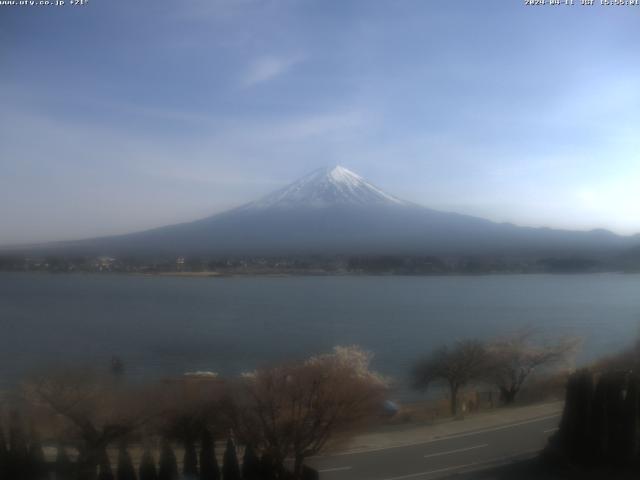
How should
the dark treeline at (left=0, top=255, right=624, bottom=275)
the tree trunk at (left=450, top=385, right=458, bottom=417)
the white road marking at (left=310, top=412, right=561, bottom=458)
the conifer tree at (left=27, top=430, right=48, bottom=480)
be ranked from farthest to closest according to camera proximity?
the dark treeline at (left=0, top=255, right=624, bottom=275) → the tree trunk at (left=450, top=385, right=458, bottom=417) → the white road marking at (left=310, top=412, right=561, bottom=458) → the conifer tree at (left=27, top=430, right=48, bottom=480)

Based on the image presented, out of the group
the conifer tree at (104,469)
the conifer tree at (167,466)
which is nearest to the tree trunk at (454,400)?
the conifer tree at (167,466)

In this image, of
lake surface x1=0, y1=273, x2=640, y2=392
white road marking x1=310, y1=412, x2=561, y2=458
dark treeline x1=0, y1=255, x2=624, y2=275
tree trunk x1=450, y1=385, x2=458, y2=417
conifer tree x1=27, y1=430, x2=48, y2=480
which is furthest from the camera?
dark treeline x1=0, y1=255, x2=624, y2=275

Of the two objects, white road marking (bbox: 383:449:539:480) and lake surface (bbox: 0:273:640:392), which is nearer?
white road marking (bbox: 383:449:539:480)

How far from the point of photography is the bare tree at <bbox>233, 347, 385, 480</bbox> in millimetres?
2648

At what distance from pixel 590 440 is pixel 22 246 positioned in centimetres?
367

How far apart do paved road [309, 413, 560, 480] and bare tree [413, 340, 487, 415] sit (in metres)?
0.36

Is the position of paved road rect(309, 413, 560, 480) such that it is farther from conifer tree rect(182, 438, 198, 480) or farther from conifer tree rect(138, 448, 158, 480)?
conifer tree rect(138, 448, 158, 480)

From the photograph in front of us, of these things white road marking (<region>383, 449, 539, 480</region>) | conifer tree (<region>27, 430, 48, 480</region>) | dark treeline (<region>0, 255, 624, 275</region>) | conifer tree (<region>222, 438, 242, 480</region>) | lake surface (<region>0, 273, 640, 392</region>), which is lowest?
white road marking (<region>383, 449, 539, 480</region>)

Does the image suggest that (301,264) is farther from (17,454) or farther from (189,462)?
(17,454)

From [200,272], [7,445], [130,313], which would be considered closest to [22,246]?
[130,313]

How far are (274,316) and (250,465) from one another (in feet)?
3.77

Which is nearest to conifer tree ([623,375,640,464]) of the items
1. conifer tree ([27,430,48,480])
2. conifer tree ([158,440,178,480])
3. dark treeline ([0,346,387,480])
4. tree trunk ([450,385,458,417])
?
tree trunk ([450,385,458,417])

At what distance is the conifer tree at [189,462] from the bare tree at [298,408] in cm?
25

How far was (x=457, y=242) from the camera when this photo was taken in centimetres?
422
